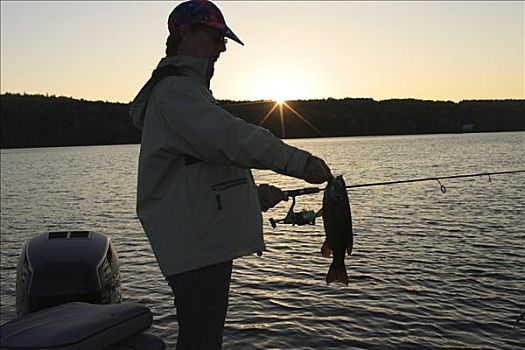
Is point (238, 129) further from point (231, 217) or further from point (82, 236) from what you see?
A: point (82, 236)

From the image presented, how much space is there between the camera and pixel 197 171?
10.1 ft

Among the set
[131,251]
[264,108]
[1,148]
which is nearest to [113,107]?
[1,148]

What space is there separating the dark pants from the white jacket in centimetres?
8

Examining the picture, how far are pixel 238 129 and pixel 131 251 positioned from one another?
12042 mm

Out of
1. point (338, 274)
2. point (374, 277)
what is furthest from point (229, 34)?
point (374, 277)

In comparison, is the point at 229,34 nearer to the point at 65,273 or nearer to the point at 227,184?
the point at 227,184

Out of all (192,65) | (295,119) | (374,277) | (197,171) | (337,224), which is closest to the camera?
(197,171)

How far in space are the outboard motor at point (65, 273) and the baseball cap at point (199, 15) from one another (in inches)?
96.7

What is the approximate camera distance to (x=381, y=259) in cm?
1266

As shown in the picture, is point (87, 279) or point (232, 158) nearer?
point (232, 158)

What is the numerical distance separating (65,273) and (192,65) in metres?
2.48

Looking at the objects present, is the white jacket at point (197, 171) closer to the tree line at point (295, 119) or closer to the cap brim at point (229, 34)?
the cap brim at point (229, 34)

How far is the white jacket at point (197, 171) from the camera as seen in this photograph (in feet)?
9.68

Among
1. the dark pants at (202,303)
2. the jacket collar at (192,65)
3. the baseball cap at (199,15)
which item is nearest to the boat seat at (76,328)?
the dark pants at (202,303)
